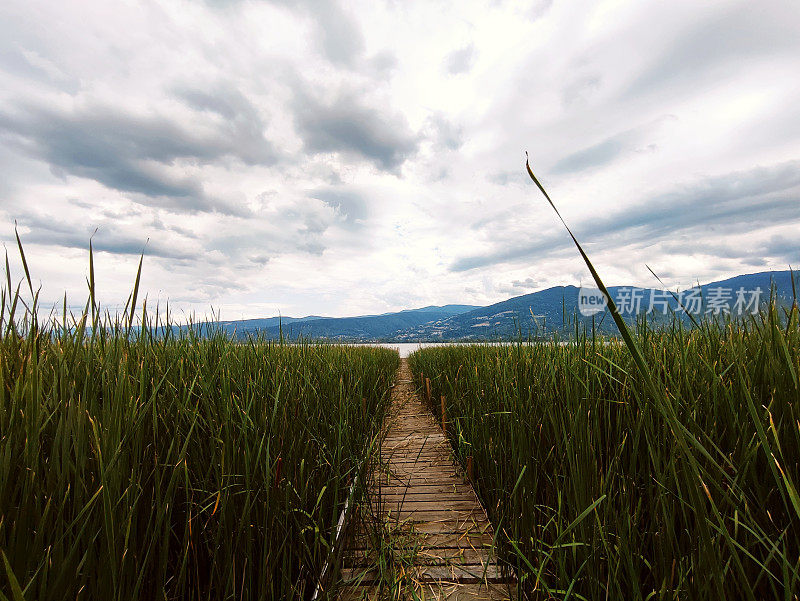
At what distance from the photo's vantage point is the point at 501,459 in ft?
6.79

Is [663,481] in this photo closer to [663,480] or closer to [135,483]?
[663,480]

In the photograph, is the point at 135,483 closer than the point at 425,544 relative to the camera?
Yes

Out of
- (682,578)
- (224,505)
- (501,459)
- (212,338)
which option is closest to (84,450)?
(224,505)

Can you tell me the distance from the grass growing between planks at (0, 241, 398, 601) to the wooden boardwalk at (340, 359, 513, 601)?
10.1 inches

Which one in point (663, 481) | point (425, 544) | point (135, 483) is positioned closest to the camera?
point (135, 483)

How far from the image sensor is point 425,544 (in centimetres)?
188

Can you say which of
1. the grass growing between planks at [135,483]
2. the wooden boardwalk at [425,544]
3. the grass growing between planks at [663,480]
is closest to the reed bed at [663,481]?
the grass growing between planks at [663,480]

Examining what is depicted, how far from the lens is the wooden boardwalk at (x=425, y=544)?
60.3 inches

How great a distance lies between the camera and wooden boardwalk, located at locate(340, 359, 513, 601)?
A: 60.3 inches

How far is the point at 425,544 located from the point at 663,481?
4.23 feet

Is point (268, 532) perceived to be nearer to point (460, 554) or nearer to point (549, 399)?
point (460, 554)

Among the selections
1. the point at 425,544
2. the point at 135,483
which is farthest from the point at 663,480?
the point at 135,483

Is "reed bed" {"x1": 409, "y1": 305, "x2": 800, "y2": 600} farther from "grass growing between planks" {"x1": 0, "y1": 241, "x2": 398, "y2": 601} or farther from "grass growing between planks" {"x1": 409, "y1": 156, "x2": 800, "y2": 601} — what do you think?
"grass growing between planks" {"x1": 0, "y1": 241, "x2": 398, "y2": 601}

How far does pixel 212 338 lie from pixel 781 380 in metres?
2.90
